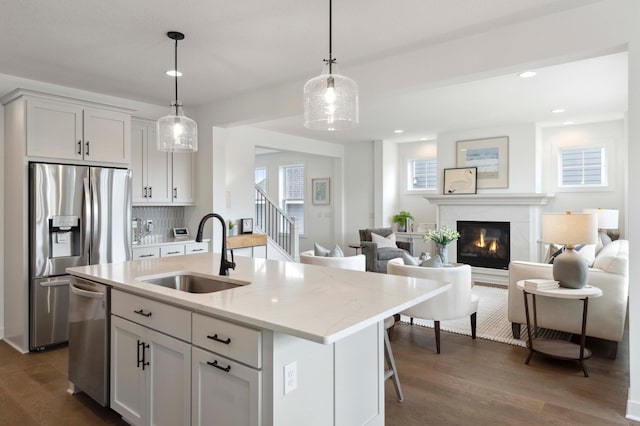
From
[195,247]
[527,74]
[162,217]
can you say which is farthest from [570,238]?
[162,217]

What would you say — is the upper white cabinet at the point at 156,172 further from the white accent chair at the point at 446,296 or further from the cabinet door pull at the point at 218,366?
the cabinet door pull at the point at 218,366

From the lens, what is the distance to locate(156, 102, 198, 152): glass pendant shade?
298 cm

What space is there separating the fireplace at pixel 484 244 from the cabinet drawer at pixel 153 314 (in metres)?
6.40

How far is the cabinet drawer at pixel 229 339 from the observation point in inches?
63.0

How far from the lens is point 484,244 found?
24.0ft

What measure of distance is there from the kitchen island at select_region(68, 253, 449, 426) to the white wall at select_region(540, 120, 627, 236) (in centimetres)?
592

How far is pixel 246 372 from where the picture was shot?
1624 mm

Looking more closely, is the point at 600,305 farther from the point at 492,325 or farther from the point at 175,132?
the point at 175,132

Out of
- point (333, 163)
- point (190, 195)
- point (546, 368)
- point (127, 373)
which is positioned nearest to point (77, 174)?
point (190, 195)

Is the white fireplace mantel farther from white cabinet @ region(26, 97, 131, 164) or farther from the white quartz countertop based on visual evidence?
white cabinet @ region(26, 97, 131, 164)

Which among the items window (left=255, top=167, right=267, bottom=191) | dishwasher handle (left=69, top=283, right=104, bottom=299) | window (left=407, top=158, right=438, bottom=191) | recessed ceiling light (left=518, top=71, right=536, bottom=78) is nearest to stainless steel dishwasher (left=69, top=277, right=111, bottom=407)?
dishwasher handle (left=69, top=283, right=104, bottom=299)

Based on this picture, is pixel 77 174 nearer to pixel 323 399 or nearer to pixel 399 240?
pixel 323 399

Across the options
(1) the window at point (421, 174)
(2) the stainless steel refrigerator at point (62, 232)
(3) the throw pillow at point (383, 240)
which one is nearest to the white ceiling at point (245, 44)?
(2) the stainless steel refrigerator at point (62, 232)

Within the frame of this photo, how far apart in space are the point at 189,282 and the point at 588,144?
22.6 feet
